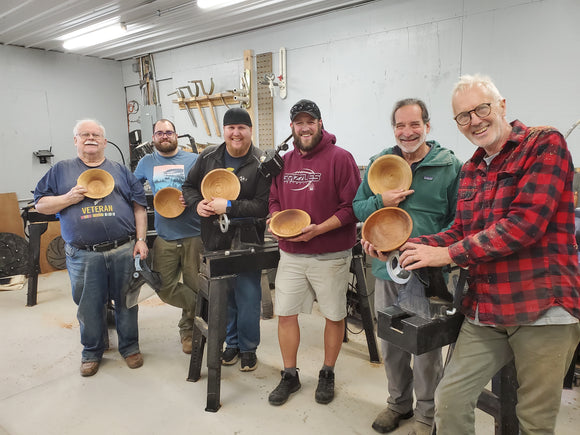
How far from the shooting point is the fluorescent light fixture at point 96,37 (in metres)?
4.46

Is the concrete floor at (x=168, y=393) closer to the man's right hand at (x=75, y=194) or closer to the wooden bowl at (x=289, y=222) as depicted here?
the wooden bowl at (x=289, y=222)

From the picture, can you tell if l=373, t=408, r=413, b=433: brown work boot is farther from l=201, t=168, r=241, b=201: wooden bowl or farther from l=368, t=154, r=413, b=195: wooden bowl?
l=201, t=168, r=241, b=201: wooden bowl

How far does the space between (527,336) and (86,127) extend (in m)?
2.40

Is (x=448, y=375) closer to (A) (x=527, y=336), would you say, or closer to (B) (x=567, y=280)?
(A) (x=527, y=336)

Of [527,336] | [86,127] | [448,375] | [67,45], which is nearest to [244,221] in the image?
[86,127]

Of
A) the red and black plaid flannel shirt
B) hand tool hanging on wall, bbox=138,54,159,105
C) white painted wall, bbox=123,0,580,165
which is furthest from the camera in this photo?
hand tool hanging on wall, bbox=138,54,159,105

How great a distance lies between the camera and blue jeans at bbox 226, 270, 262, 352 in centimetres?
242

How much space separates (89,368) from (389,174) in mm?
2101

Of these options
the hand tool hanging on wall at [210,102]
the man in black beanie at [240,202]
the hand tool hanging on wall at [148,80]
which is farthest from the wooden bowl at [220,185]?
the hand tool hanging on wall at [148,80]

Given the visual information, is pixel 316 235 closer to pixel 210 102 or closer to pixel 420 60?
pixel 420 60

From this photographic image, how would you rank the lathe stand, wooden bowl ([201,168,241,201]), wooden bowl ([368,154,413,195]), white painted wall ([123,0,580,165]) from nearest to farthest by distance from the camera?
wooden bowl ([368,154,413,195]) → the lathe stand → wooden bowl ([201,168,241,201]) → white painted wall ([123,0,580,165])

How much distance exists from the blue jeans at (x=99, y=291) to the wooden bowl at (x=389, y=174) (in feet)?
5.22

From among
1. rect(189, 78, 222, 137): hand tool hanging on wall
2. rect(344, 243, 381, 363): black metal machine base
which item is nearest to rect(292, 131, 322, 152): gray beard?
rect(344, 243, 381, 363): black metal machine base

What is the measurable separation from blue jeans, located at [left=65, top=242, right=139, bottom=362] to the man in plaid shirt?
72.2 inches
